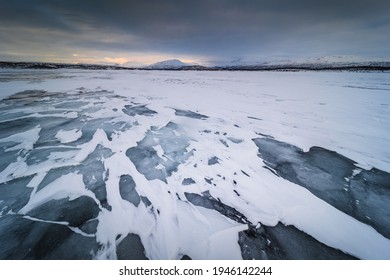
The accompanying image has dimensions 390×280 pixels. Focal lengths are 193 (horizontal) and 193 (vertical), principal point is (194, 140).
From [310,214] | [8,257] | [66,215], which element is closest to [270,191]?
[310,214]

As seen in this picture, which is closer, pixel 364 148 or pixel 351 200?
pixel 351 200

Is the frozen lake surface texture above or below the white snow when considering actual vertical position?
below

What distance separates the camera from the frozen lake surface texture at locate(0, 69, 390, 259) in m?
1.85

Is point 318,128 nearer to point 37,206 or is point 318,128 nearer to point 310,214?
point 310,214

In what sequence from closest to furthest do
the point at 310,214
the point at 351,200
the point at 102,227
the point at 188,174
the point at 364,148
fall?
1. the point at 102,227
2. the point at 310,214
3. the point at 351,200
4. the point at 188,174
5. the point at 364,148

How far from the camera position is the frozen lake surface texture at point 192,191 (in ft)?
6.06

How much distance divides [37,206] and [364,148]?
531cm

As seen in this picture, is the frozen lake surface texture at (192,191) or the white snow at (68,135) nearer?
the frozen lake surface texture at (192,191)

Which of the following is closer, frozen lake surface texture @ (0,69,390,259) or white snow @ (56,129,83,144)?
frozen lake surface texture @ (0,69,390,259)

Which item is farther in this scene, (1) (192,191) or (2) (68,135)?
(2) (68,135)

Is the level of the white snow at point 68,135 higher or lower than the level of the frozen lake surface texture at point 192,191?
higher

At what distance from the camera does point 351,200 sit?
2.42 meters

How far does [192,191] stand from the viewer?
2588 millimetres
